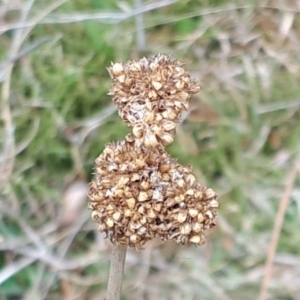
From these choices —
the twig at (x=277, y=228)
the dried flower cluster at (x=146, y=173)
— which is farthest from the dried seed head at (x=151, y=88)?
the twig at (x=277, y=228)

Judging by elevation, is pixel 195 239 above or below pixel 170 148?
below

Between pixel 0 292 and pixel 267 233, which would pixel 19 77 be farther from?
pixel 267 233

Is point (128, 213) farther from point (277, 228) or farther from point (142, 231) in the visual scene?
point (277, 228)

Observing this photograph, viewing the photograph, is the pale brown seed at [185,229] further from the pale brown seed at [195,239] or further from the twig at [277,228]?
the twig at [277,228]

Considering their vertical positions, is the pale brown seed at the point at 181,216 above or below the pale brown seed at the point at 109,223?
above

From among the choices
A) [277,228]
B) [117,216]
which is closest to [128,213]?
[117,216]

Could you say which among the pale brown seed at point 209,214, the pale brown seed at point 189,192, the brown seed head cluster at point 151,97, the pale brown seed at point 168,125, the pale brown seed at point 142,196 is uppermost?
the brown seed head cluster at point 151,97

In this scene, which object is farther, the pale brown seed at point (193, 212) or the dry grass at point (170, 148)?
the dry grass at point (170, 148)
